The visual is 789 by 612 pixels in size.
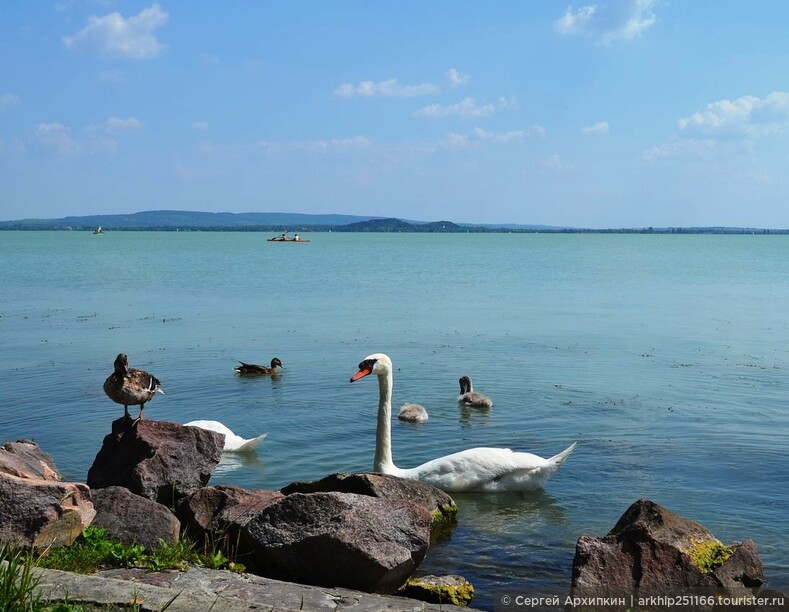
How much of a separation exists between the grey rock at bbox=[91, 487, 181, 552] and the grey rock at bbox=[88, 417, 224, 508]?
3.39ft

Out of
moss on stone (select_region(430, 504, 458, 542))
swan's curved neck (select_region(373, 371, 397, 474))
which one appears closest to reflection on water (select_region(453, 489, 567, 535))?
moss on stone (select_region(430, 504, 458, 542))

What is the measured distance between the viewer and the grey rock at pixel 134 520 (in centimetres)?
739

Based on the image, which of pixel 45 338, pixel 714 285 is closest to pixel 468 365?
pixel 45 338

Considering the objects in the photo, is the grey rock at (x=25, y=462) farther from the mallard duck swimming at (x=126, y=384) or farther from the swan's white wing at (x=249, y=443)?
the swan's white wing at (x=249, y=443)

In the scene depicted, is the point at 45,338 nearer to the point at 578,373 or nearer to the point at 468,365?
the point at 468,365

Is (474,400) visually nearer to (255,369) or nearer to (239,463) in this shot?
(239,463)

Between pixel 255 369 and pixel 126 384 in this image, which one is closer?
pixel 126 384

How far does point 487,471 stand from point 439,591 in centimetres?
356

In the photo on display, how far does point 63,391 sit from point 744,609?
44.0 ft

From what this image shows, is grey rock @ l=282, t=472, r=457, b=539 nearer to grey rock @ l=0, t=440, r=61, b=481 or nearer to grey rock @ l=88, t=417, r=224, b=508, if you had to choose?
grey rock @ l=88, t=417, r=224, b=508

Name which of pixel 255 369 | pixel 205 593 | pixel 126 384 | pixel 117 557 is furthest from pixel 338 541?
pixel 255 369

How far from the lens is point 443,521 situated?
9.65 metres

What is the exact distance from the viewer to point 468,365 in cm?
2069

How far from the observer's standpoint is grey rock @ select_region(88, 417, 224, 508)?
9094 mm
